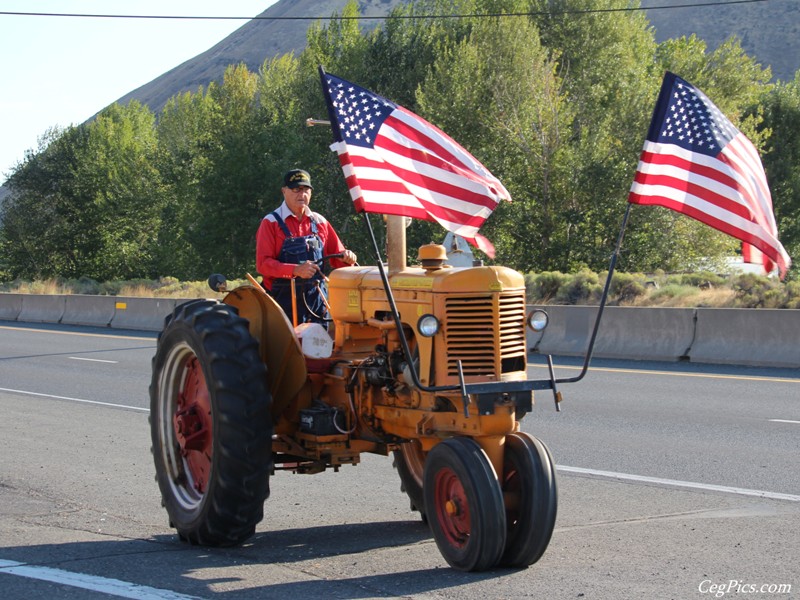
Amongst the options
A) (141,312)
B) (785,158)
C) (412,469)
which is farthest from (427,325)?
(785,158)

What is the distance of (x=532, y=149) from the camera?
45.4m

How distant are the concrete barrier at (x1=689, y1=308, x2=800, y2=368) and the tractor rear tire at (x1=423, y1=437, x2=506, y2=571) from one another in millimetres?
12070

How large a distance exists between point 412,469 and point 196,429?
1368mm

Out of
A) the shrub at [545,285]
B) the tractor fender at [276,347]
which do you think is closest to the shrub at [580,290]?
the shrub at [545,285]

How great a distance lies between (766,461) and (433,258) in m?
4.31

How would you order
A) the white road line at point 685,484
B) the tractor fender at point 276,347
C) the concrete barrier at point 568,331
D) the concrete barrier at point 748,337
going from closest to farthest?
the tractor fender at point 276,347
the white road line at point 685,484
the concrete barrier at point 748,337
the concrete barrier at point 568,331

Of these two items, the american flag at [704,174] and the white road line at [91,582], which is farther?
the american flag at [704,174]

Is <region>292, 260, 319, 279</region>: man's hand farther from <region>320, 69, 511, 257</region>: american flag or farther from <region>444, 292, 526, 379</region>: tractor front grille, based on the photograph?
<region>444, 292, 526, 379</region>: tractor front grille

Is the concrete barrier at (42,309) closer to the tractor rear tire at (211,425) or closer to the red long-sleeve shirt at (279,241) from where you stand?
the red long-sleeve shirt at (279,241)

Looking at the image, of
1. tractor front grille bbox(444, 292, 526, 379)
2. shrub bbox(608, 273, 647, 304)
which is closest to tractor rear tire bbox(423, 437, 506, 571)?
tractor front grille bbox(444, 292, 526, 379)

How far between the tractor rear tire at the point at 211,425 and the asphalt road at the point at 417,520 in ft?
0.75

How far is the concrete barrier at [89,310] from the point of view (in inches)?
1160

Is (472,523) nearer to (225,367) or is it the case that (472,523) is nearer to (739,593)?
(739,593)

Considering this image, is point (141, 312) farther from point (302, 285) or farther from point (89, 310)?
point (302, 285)
